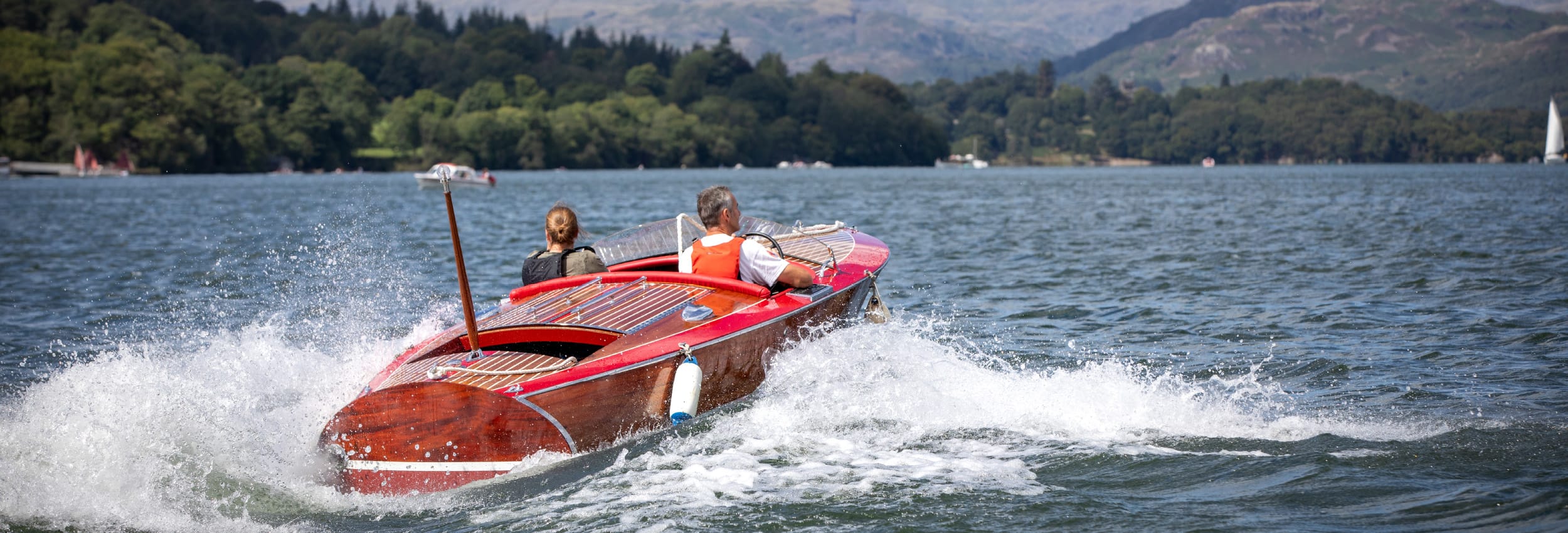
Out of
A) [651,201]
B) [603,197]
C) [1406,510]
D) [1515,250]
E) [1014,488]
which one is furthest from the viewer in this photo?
[603,197]

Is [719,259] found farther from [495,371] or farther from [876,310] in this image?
[495,371]

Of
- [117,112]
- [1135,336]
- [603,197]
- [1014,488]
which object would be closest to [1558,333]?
[1135,336]

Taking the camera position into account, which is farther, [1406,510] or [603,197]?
[603,197]

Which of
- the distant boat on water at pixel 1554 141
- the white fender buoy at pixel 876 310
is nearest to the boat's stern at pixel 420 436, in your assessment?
the white fender buoy at pixel 876 310

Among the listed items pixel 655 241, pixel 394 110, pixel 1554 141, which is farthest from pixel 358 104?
pixel 655 241

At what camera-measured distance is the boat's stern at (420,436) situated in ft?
22.1

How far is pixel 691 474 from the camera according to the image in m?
7.11

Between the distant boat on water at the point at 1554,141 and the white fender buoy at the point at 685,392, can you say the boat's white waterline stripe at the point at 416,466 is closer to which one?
the white fender buoy at the point at 685,392

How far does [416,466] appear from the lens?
6816 mm

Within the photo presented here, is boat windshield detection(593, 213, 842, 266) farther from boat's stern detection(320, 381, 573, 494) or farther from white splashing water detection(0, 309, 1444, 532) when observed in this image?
boat's stern detection(320, 381, 573, 494)

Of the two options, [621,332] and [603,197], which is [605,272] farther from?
[603,197]

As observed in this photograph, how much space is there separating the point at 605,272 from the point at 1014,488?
11.5 ft

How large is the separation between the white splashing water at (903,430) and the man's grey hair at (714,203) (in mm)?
1128

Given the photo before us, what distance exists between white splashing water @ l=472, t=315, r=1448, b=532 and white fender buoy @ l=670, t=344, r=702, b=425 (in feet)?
0.73
